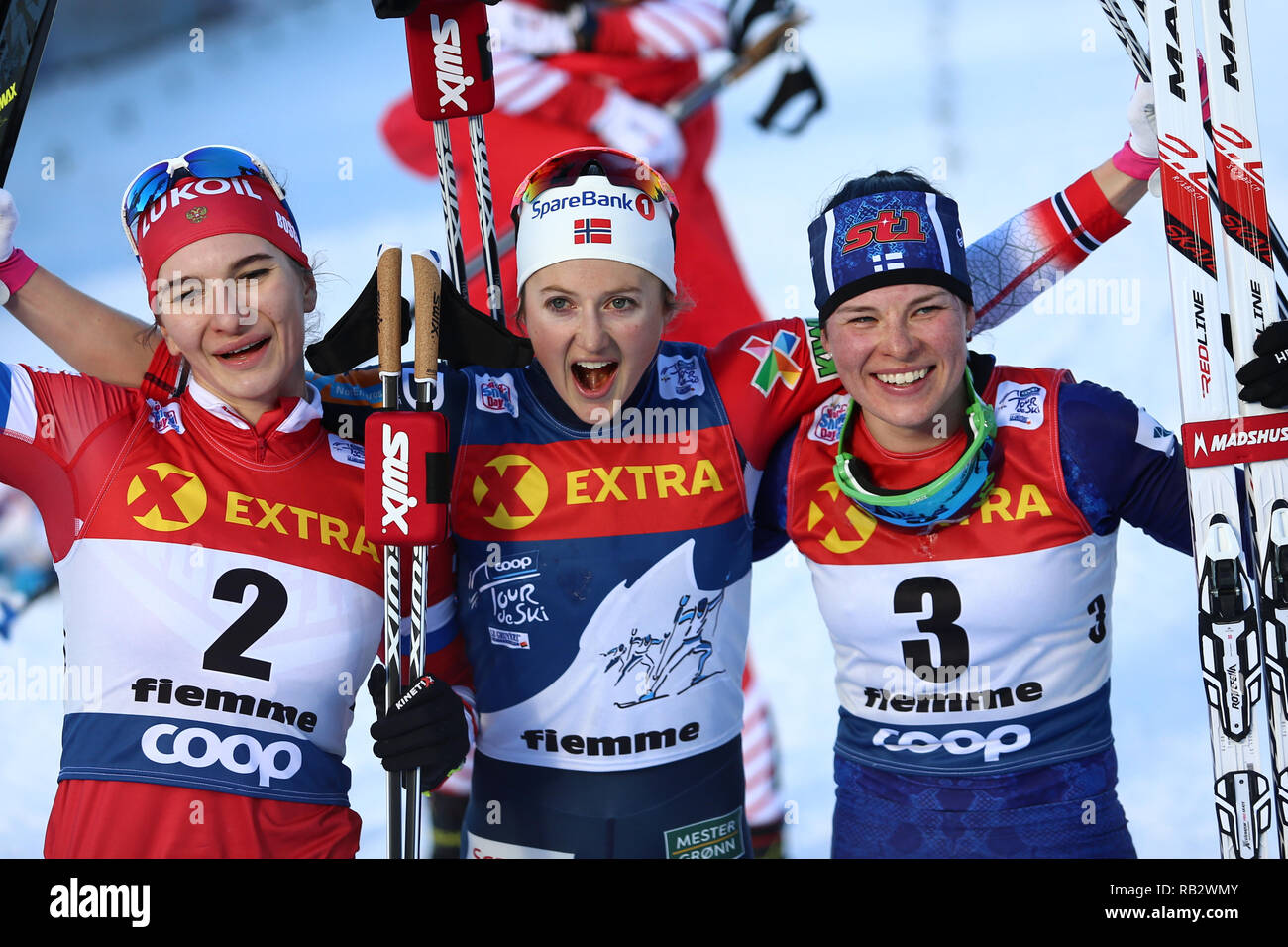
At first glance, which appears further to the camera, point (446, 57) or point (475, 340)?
point (446, 57)

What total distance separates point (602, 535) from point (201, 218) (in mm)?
1040

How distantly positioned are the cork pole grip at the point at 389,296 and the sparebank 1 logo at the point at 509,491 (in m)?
0.37

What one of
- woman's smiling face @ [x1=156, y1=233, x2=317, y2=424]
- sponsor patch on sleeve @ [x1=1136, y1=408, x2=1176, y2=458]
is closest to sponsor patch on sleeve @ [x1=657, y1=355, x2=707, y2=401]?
woman's smiling face @ [x1=156, y1=233, x2=317, y2=424]

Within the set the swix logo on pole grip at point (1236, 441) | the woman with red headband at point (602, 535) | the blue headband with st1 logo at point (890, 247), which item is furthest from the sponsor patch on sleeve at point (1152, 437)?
the woman with red headband at point (602, 535)

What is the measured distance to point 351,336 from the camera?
2453 mm

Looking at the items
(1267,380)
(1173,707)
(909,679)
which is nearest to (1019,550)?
(909,679)

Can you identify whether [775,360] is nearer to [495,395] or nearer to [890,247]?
[890,247]

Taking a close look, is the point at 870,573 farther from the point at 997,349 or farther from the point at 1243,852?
the point at 997,349

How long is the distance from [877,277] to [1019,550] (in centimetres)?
65

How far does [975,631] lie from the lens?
8.39 ft
